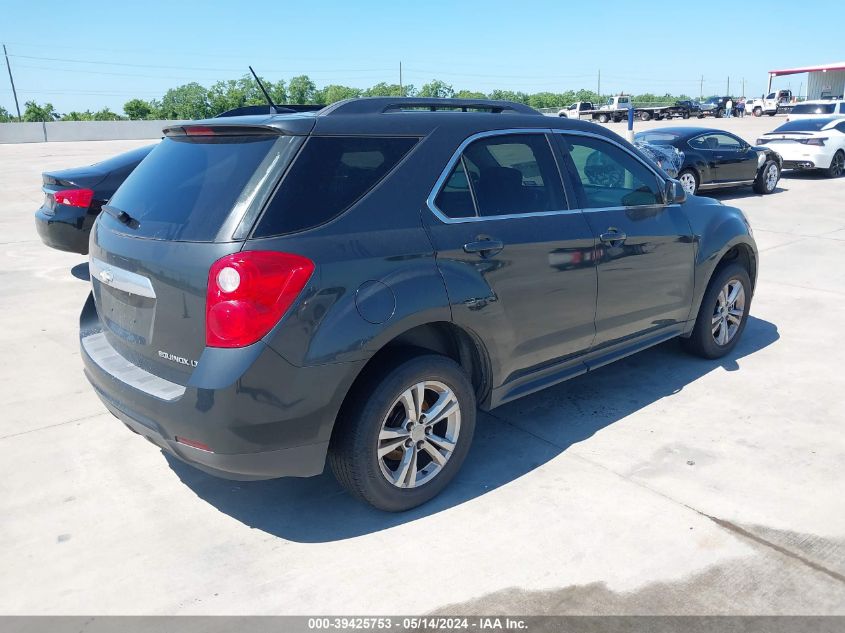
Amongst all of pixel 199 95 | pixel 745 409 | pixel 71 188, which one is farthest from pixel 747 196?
pixel 199 95

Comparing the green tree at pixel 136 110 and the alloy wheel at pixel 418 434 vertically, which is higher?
the green tree at pixel 136 110

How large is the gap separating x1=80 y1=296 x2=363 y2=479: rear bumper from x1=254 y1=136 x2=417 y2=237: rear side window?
549 mm

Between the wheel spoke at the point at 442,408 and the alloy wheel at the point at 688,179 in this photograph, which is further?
the alloy wheel at the point at 688,179

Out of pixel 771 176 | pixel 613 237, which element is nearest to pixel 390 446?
pixel 613 237

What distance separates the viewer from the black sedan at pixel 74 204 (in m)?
7.34

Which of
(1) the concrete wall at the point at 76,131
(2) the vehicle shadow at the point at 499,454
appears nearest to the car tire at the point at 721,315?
(2) the vehicle shadow at the point at 499,454

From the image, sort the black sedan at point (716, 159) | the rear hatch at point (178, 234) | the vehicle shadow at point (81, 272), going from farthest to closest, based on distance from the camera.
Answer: the black sedan at point (716, 159) → the vehicle shadow at point (81, 272) → the rear hatch at point (178, 234)

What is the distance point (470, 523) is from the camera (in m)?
3.39

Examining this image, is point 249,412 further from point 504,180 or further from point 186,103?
point 186,103

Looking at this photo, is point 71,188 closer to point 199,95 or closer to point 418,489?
point 418,489

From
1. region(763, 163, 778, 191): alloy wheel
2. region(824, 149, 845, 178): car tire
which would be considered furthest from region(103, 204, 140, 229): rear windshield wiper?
region(824, 149, 845, 178): car tire

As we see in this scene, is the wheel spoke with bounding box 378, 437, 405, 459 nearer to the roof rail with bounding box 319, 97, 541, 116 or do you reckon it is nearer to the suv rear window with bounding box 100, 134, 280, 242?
the suv rear window with bounding box 100, 134, 280, 242

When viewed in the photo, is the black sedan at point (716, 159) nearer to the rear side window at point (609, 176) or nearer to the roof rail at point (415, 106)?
the rear side window at point (609, 176)

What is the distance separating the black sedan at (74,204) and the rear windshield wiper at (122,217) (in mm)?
4121
